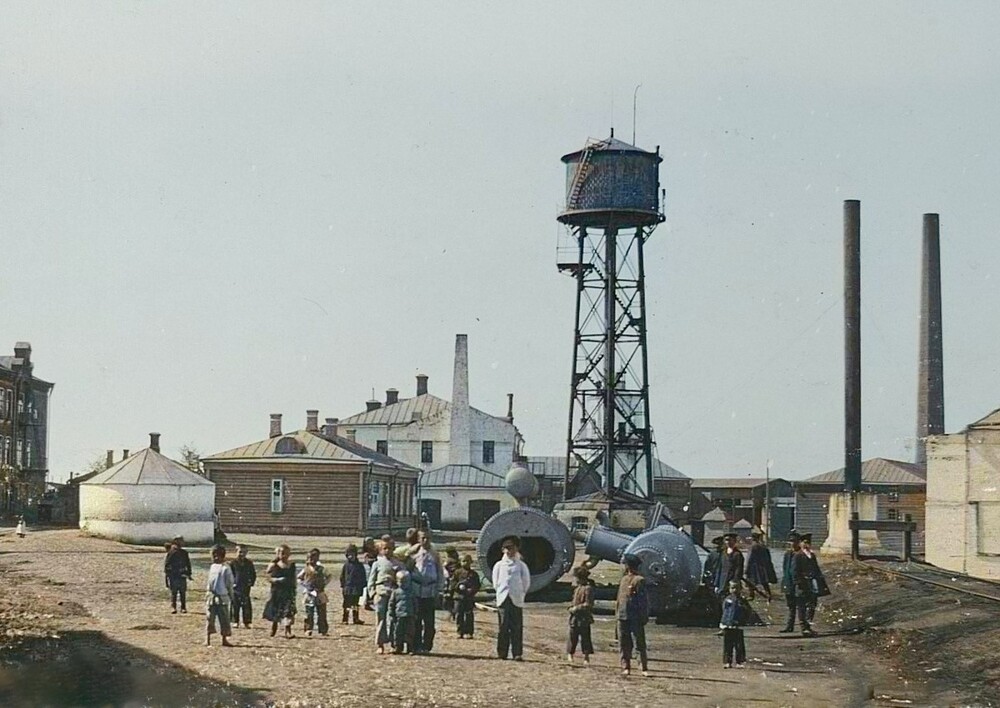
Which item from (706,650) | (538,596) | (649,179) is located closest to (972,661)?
(706,650)

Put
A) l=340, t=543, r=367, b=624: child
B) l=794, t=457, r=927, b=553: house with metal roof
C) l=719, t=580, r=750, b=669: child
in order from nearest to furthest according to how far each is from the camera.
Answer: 1. l=719, t=580, r=750, b=669: child
2. l=340, t=543, r=367, b=624: child
3. l=794, t=457, r=927, b=553: house with metal roof

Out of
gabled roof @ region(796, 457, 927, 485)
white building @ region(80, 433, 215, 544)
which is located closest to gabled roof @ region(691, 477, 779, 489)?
gabled roof @ region(796, 457, 927, 485)

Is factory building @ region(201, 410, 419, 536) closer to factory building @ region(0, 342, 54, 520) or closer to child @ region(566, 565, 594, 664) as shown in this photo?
Result: factory building @ region(0, 342, 54, 520)

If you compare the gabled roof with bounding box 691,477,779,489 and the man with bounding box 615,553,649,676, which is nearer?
the man with bounding box 615,553,649,676

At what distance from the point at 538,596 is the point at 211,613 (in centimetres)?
1126

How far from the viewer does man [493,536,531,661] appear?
19766mm

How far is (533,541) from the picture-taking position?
30906 mm

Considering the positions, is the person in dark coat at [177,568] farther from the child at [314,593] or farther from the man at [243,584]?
the child at [314,593]

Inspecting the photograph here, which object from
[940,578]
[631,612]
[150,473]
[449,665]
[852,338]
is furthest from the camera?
[852,338]

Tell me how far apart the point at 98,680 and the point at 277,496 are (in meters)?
43.9

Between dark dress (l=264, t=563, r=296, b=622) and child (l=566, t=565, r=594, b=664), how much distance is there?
4.32 metres

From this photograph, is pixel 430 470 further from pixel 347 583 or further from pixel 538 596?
pixel 347 583

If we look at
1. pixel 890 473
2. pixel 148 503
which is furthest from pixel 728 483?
pixel 148 503

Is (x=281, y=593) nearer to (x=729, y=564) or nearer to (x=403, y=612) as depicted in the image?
(x=403, y=612)
